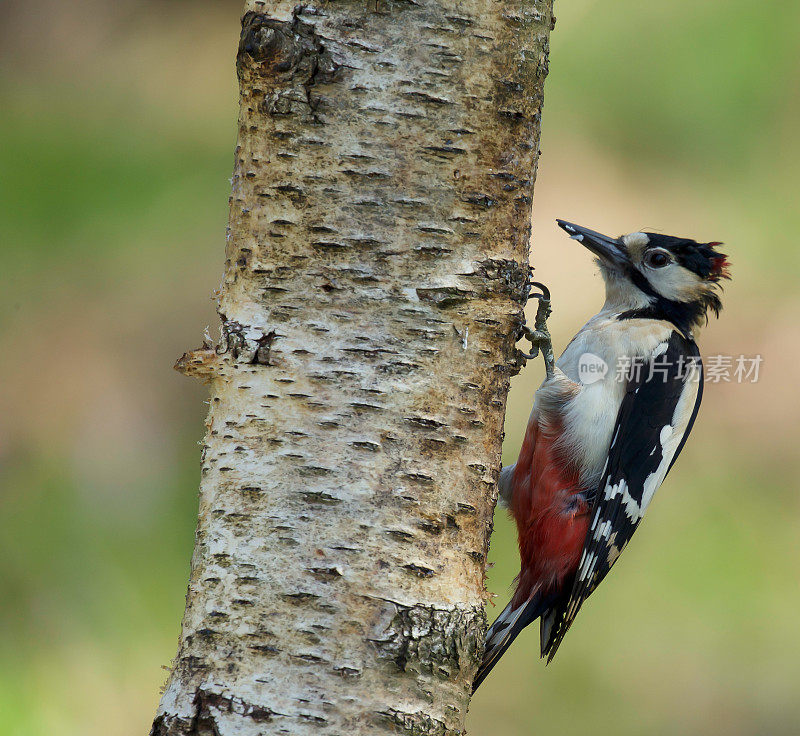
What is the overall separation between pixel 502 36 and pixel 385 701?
108 centimetres

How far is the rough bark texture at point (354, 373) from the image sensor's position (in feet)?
4.75

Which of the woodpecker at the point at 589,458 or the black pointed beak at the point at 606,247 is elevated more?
the black pointed beak at the point at 606,247

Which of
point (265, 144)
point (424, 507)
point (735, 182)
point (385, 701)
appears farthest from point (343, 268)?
point (735, 182)

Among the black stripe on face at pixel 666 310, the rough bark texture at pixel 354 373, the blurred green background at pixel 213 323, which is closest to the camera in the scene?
the rough bark texture at pixel 354 373

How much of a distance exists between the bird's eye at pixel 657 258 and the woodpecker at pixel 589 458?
0.20 metres

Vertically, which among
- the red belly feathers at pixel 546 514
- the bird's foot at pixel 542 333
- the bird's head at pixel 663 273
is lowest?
the red belly feathers at pixel 546 514

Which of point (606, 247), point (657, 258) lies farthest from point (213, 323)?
point (657, 258)

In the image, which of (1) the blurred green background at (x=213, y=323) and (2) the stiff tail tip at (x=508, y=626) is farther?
(1) the blurred green background at (x=213, y=323)

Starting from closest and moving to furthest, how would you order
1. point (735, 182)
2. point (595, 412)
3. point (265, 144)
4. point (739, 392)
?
point (265, 144), point (595, 412), point (739, 392), point (735, 182)

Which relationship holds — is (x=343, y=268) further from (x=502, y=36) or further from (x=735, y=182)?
(x=735, y=182)

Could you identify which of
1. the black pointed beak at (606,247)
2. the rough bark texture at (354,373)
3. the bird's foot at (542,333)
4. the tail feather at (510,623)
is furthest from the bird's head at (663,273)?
the rough bark texture at (354,373)

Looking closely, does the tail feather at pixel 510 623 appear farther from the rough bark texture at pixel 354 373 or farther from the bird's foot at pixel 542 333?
the rough bark texture at pixel 354 373

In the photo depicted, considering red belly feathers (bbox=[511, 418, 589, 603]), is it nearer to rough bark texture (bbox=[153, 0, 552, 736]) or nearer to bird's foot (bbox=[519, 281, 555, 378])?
bird's foot (bbox=[519, 281, 555, 378])

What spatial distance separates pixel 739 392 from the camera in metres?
4.69
